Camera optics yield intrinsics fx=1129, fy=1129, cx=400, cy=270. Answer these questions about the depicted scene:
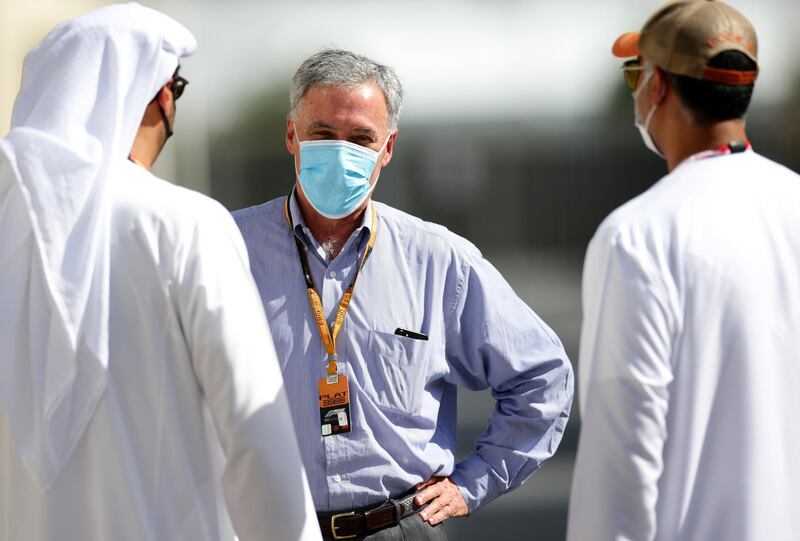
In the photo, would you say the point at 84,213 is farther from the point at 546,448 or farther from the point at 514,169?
the point at 514,169

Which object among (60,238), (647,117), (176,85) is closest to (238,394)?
(60,238)

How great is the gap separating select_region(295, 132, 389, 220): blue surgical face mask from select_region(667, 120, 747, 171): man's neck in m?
1.16

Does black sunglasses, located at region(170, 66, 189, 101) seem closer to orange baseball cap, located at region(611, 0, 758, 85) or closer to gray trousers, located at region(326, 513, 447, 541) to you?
orange baseball cap, located at region(611, 0, 758, 85)

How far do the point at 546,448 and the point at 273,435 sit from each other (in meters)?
1.33

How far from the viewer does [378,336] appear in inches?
129

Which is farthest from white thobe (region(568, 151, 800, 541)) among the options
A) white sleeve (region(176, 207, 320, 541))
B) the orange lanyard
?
the orange lanyard

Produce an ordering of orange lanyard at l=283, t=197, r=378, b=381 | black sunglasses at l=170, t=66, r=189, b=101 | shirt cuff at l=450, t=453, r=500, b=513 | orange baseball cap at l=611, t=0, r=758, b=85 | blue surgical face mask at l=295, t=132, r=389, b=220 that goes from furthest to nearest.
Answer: shirt cuff at l=450, t=453, r=500, b=513
blue surgical face mask at l=295, t=132, r=389, b=220
orange lanyard at l=283, t=197, r=378, b=381
black sunglasses at l=170, t=66, r=189, b=101
orange baseball cap at l=611, t=0, r=758, b=85

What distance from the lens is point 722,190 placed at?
238 cm

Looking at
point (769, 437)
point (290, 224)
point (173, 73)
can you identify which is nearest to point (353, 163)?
point (290, 224)

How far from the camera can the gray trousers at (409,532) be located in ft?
10.4

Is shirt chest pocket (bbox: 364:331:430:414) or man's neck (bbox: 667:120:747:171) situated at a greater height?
man's neck (bbox: 667:120:747:171)

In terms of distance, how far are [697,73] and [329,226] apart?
1.36 metres

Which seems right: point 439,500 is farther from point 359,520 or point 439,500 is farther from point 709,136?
point 709,136

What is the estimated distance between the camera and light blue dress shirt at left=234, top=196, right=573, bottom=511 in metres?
3.19
